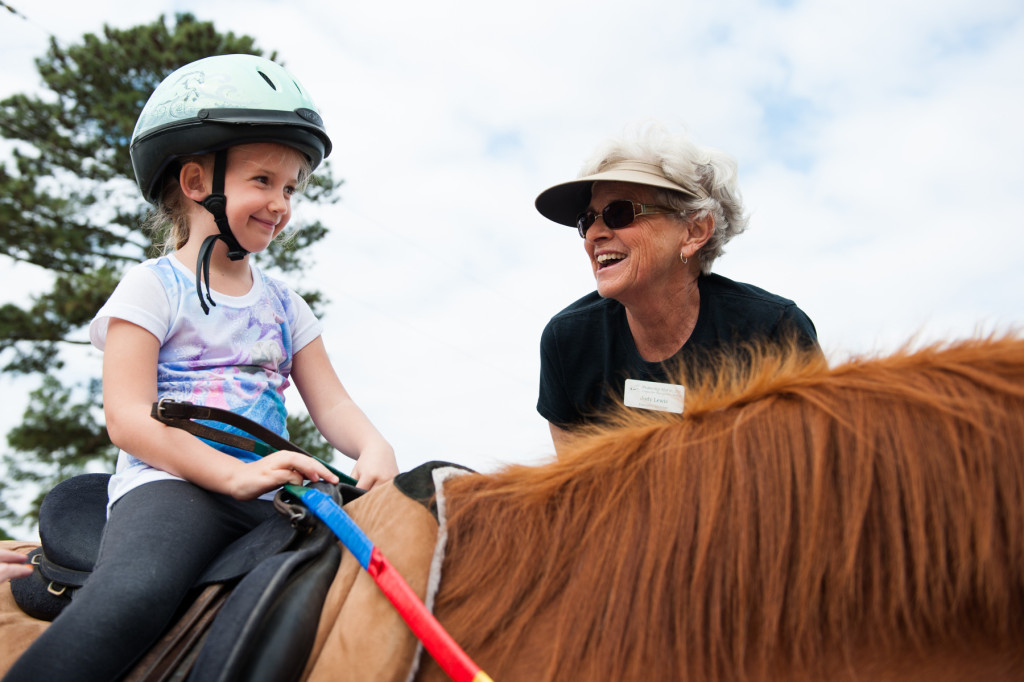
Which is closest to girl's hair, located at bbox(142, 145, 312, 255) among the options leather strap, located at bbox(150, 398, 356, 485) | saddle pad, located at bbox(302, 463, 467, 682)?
leather strap, located at bbox(150, 398, 356, 485)

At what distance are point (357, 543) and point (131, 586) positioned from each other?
1.59ft

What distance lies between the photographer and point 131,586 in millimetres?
1435

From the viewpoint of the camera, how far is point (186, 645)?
1.40 meters

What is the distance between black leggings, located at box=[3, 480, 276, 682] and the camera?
4.51 ft

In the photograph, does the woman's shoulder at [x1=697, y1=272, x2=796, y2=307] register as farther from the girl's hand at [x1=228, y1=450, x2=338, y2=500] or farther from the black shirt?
the girl's hand at [x1=228, y1=450, x2=338, y2=500]

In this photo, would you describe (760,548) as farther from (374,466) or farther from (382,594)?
(374,466)

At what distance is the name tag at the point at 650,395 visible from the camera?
2459 mm

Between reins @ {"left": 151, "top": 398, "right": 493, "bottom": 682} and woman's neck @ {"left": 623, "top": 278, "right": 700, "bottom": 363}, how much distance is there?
157cm

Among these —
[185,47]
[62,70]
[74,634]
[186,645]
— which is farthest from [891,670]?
[62,70]

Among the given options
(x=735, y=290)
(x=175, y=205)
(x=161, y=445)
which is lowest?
(x=161, y=445)

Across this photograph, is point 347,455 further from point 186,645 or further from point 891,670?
point 891,670

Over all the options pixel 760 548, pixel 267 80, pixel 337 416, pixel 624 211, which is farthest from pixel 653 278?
pixel 760 548

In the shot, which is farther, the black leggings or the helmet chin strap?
the helmet chin strap

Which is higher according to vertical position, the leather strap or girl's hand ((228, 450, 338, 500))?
the leather strap
